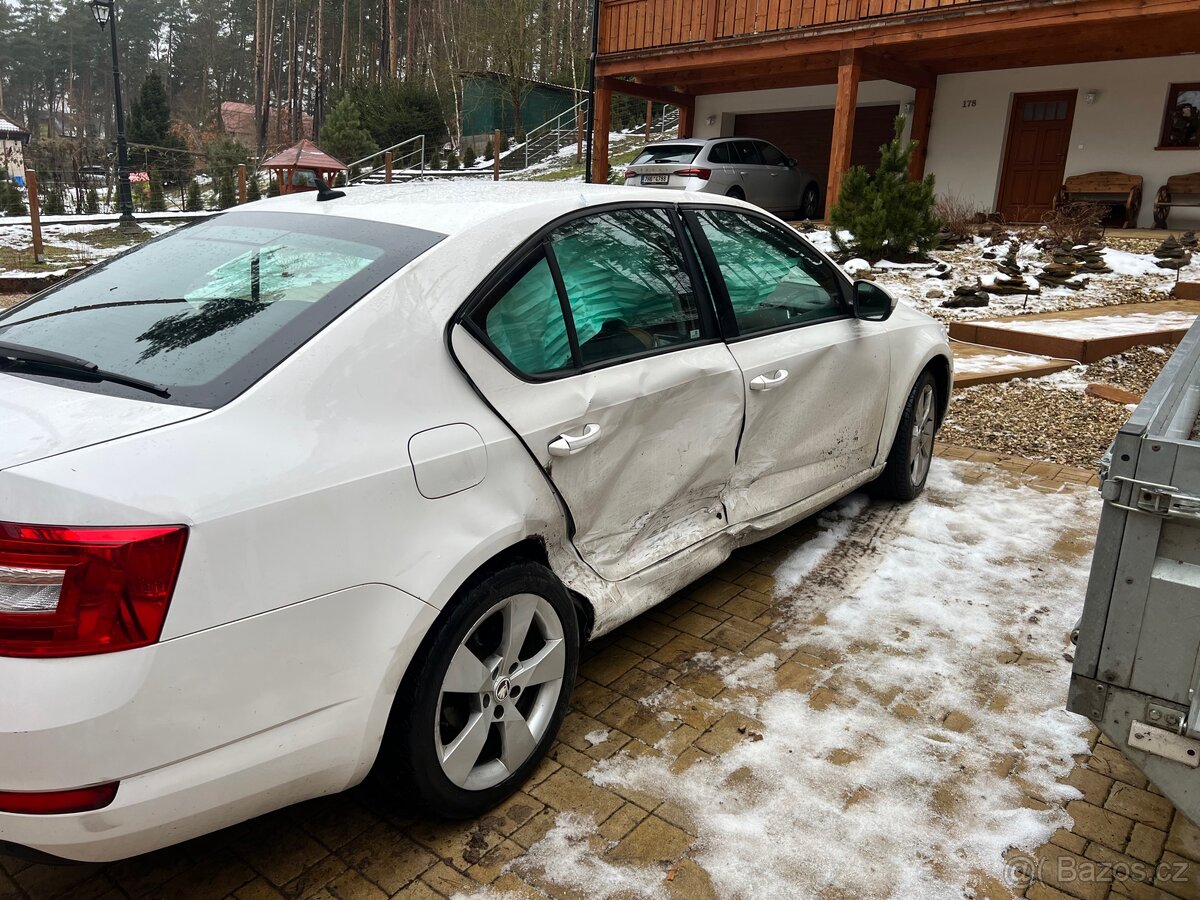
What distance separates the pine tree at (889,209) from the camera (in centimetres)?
1090

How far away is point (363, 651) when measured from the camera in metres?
1.88

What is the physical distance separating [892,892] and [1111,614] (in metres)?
0.82

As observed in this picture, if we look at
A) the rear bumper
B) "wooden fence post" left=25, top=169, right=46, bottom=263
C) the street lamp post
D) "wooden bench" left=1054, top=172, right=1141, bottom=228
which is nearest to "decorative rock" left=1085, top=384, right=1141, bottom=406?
the rear bumper

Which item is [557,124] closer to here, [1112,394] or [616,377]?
[1112,394]

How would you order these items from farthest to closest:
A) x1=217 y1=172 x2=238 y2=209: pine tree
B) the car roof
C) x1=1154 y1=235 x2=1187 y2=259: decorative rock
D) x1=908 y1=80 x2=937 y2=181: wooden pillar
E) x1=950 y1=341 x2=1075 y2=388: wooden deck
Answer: x1=217 y1=172 x2=238 y2=209: pine tree < x1=908 y1=80 x2=937 y2=181: wooden pillar < x1=1154 y1=235 x2=1187 y2=259: decorative rock < x1=950 y1=341 x2=1075 y2=388: wooden deck < the car roof

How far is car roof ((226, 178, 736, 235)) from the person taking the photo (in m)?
2.46

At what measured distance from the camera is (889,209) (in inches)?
429

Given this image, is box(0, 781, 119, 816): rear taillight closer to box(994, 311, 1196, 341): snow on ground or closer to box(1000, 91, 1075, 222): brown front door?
box(994, 311, 1196, 341): snow on ground

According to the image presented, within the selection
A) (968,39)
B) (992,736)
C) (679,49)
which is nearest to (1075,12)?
(968,39)

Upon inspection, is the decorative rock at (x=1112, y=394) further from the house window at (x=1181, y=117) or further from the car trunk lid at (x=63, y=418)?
the house window at (x=1181, y=117)

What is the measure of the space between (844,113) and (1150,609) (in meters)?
15.2

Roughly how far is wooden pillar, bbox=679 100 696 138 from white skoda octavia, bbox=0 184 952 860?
67.9 feet

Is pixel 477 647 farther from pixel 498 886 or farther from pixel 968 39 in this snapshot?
pixel 968 39

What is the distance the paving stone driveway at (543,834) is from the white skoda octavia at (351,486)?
0.14 meters
